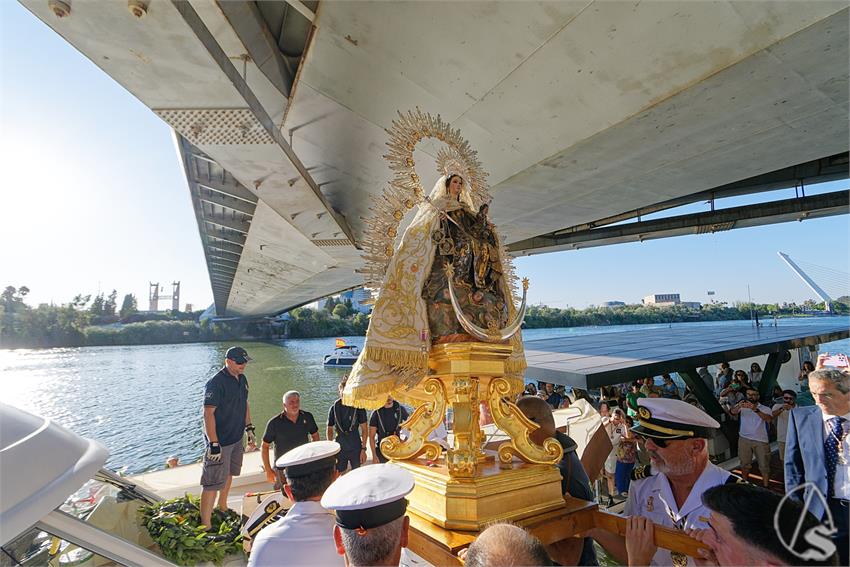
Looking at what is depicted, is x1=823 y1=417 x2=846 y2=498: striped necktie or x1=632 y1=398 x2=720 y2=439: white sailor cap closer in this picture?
x1=632 y1=398 x2=720 y2=439: white sailor cap

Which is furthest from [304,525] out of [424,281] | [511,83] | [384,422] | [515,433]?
[511,83]

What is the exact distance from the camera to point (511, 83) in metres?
4.17

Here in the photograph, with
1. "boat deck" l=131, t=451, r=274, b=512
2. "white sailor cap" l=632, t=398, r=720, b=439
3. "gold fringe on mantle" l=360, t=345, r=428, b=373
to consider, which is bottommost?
"boat deck" l=131, t=451, r=274, b=512

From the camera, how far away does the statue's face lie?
8.51 feet

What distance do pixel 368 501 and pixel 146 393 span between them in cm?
2570

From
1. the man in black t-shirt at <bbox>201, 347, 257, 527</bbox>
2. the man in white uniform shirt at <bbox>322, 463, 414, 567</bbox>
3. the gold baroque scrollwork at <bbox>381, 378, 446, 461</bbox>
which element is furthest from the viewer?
the man in black t-shirt at <bbox>201, 347, 257, 527</bbox>

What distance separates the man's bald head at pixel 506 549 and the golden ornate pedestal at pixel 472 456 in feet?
2.27

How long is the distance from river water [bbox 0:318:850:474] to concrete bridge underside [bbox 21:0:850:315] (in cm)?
306

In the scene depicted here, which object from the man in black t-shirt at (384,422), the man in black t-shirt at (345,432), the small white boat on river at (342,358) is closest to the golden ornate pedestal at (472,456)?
the man in black t-shirt at (345,432)

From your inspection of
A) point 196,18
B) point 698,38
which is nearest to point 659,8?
point 698,38

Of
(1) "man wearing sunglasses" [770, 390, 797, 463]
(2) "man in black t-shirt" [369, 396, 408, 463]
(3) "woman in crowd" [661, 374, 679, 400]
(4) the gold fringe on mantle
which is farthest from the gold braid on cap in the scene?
(3) "woman in crowd" [661, 374, 679, 400]

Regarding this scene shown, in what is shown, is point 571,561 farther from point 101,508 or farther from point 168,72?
point 168,72

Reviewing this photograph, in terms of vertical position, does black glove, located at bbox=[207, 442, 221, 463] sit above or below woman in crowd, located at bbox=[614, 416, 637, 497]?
above

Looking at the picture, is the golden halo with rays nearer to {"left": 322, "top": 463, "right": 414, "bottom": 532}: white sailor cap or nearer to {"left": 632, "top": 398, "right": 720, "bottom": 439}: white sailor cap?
{"left": 322, "top": 463, "right": 414, "bottom": 532}: white sailor cap
